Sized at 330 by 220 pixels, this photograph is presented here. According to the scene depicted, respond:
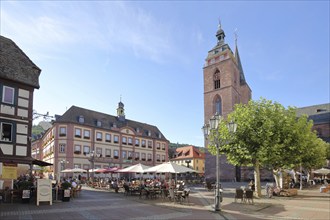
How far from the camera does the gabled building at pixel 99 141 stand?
5047 cm

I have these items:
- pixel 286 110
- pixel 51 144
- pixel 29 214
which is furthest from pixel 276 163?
pixel 51 144

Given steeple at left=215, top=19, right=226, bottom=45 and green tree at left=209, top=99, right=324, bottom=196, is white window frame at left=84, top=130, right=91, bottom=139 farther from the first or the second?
green tree at left=209, top=99, right=324, bottom=196

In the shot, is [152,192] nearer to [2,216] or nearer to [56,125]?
[2,216]

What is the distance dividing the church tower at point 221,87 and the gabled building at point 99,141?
16147 mm

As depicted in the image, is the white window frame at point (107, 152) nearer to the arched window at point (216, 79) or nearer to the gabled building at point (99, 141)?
the gabled building at point (99, 141)

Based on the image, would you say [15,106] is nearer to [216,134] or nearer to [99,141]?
[216,134]

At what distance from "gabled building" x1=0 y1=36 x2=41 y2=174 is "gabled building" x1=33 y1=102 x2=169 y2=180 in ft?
72.3

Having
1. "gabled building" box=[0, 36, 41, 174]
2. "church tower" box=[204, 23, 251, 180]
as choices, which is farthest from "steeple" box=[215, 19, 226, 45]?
"gabled building" box=[0, 36, 41, 174]

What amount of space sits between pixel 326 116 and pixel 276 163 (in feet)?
158

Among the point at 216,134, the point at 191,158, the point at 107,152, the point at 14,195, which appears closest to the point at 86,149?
the point at 107,152

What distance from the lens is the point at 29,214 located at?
1295 centimetres

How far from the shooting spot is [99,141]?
55.5 m

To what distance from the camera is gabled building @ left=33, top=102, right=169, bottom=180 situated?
50.5 meters

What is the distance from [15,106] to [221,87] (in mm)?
40622
